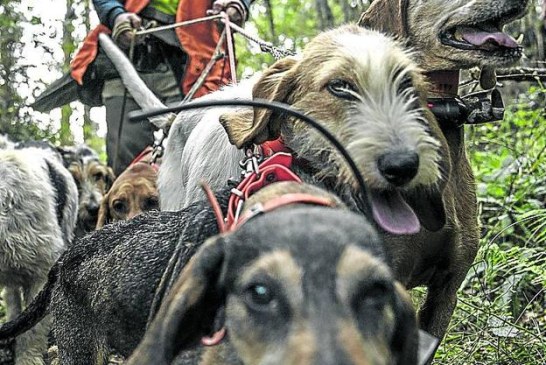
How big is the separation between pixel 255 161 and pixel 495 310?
2277mm

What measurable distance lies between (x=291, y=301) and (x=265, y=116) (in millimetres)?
1541

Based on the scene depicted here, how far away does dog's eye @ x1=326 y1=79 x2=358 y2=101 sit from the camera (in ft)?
12.4

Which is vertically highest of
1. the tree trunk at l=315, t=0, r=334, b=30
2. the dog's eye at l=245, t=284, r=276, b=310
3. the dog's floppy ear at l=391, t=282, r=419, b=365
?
the dog's eye at l=245, t=284, r=276, b=310

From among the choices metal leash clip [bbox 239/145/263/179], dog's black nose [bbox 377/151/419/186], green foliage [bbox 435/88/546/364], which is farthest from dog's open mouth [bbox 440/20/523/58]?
green foliage [bbox 435/88/546/364]

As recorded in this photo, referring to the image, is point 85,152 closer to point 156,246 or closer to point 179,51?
point 179,51

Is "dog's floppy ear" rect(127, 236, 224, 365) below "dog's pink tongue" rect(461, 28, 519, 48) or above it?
above

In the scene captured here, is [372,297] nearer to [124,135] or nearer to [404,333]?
[404,333]

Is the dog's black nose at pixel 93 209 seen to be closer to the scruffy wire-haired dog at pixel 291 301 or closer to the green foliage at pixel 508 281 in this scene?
the green foliage at pixel 508 281

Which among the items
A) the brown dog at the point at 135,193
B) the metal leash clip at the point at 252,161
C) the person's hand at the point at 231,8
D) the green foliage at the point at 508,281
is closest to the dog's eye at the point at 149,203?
the brown dog at the point at 135,193

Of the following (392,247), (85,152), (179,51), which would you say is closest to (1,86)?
(85,152)

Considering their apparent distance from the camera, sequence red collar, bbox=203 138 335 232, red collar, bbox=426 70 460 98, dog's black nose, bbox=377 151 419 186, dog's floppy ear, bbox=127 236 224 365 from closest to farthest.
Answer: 1. dog's floppy ear, bbox=127 236 224 365
2. red collar, bbox=203 138 335 232
3. dog's black nose, bbox=377 151 419 186
4. red collar, bbox=426 70 460 98

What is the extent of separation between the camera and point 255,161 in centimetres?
371

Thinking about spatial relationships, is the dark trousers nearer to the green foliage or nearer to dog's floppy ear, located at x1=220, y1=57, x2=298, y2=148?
the green foliage

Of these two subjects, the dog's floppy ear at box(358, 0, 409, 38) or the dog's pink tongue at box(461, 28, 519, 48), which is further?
the dog's floppy ear at box(358, 0, 409, 38)
